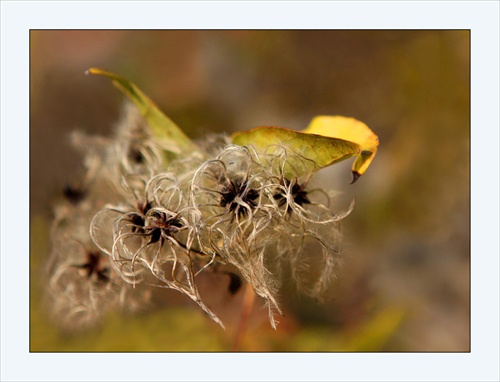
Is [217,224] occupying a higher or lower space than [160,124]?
lower

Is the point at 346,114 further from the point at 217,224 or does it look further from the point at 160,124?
the point at 217,224

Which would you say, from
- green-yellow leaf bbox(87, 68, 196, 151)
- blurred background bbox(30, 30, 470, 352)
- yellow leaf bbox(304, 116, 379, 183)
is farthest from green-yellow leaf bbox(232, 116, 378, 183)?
blurred background bbox(30, 30, 470, 352)

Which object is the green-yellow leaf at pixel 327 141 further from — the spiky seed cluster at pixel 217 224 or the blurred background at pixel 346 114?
the blurred background at pixel 346 114

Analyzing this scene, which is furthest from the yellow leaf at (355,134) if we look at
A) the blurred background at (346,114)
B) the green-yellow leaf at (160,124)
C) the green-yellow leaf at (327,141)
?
the blurred background at (346,114)

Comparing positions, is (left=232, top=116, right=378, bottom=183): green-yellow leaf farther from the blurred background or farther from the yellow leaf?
the blurred background

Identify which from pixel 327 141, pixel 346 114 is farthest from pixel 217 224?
pixel 346 114

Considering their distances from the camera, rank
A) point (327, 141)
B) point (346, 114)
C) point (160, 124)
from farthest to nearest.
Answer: point (346, 114), point (160, 124), point (327, 141)

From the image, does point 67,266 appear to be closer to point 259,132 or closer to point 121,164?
point 121,164
